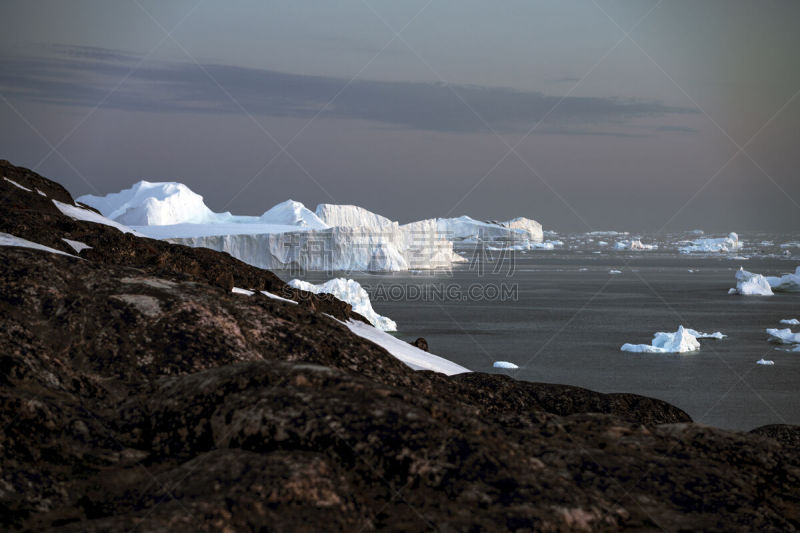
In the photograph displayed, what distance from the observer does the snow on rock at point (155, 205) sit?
7581cm

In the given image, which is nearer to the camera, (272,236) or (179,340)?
(179,340)

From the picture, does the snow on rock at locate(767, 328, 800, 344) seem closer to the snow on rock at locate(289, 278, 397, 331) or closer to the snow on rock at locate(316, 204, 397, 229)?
the snow on rock at locate(289, 278, 397, 331)

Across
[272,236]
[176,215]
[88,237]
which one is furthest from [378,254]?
[88,237]

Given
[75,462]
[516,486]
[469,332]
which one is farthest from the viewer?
[469,332]

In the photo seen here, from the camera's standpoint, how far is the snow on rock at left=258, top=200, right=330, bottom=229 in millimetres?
85500

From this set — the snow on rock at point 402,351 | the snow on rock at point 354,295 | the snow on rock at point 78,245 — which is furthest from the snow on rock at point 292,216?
the snow on rock at point 78,245

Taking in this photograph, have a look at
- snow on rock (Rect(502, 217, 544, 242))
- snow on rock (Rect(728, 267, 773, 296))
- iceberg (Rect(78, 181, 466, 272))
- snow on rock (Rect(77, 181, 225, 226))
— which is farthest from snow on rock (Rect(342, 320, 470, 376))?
snow on rock (Rect(502, 217, 544, 242))

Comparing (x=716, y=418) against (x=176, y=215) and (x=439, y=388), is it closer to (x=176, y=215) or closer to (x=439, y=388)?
(x=439, y=388)

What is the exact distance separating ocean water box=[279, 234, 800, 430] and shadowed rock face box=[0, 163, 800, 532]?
2633cm

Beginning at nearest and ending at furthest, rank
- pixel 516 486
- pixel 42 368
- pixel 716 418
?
pixel 516 486 < pixel 42 368 < pixel 716 418

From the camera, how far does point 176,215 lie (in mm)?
78750

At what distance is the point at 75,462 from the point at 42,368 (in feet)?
3.45

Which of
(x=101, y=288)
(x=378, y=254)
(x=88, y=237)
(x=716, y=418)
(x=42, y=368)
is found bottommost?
(x=716, y=418)

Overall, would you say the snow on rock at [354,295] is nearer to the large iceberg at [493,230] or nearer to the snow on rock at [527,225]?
the large iceberg at [493,230]
